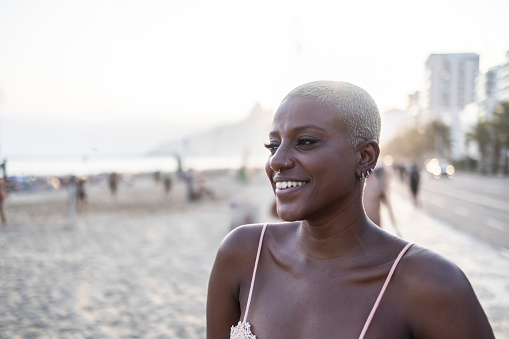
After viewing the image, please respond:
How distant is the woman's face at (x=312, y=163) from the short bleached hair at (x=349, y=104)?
1.0 inches

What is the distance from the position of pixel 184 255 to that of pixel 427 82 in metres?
139

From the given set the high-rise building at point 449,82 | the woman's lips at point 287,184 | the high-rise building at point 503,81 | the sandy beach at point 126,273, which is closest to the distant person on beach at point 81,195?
the sandy beach at point 126,273

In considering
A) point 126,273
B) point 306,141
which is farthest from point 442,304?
point 126,273

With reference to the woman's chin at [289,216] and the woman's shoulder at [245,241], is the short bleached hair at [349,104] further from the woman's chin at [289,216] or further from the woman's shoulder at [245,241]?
the woman's shoulder at [245,241]

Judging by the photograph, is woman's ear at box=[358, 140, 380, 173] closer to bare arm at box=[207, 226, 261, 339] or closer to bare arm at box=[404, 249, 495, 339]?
bare arm at box=[404, 249, 495, 339]

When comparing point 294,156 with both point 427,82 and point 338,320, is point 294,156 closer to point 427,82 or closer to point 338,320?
point 338,320

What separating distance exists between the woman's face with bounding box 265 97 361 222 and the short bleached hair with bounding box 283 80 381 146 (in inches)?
1.0

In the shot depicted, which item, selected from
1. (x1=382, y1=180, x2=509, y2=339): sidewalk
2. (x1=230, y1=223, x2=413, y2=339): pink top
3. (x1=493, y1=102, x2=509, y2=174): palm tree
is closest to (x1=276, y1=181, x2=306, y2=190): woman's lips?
(x1=230, y1=223, x2=413, y2=339): pink top

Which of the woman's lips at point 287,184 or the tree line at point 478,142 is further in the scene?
the tree line at point 478,142

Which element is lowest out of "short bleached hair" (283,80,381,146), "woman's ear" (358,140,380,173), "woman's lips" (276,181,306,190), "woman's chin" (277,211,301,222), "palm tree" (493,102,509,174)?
"palm tree" (493,102,509,174)

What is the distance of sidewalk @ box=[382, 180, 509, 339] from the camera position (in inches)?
227

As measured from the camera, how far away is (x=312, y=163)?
1.35 m

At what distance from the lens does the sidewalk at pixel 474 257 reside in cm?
576

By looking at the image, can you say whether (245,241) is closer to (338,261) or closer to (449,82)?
(338,261)
